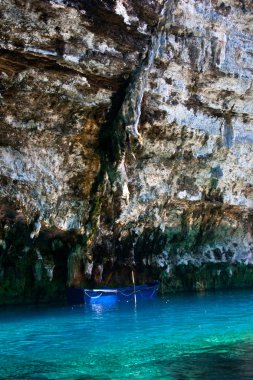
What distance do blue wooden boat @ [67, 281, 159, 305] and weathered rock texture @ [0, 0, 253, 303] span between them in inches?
46.3

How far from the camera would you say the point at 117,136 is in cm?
1889

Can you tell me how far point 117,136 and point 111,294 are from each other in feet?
19.6

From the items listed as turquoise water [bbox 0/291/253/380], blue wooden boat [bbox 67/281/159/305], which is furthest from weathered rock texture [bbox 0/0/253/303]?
turquoise water [bbox 0/291/253/380]

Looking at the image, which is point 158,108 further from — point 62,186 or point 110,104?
point 62,186

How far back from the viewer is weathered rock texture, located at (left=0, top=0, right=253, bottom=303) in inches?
667

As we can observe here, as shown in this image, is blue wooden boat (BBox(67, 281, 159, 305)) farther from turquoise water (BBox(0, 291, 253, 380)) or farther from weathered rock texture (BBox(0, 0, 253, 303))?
weathered rock texture (BBox(0, 0, 253, 303))

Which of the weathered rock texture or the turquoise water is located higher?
the weathered rock texture

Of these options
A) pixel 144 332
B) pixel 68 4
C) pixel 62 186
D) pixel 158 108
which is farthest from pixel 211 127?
pixel 144 332

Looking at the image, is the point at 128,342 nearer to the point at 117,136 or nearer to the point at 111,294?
the point at 117,136

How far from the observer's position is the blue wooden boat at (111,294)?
2008 cm

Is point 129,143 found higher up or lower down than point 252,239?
higher up

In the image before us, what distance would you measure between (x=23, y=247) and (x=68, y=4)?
8.96 metres

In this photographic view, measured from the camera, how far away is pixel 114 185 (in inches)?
773

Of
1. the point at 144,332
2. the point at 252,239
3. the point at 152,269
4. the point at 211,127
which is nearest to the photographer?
the point at 144,332
